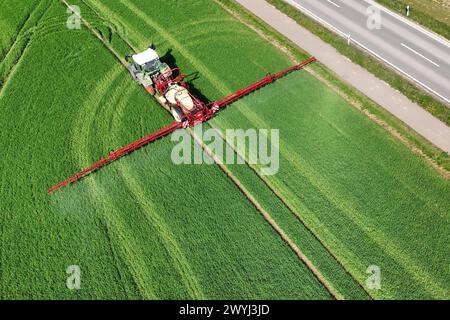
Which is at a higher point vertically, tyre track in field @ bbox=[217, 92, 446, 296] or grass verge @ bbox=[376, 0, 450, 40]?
grass verge @ bbox=[376, 0, 450, 40]

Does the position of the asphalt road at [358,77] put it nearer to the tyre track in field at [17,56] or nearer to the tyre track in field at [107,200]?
the tyre track in field at [107,200]

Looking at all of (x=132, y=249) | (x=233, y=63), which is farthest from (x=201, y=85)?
(x=132, y=249)

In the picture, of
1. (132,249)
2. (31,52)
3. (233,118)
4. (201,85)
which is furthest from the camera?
(31,52)

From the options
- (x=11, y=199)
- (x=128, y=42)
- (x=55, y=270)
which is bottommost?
(x=55, y=270)

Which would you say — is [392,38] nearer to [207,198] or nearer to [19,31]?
[207,198]

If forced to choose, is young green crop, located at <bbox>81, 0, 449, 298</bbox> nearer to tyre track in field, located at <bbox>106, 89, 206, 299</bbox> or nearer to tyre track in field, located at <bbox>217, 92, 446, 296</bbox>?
tyre track in field, located at <bbox>217, 92, 446, 296</bbox>

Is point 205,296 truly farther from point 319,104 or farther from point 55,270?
point 319,104

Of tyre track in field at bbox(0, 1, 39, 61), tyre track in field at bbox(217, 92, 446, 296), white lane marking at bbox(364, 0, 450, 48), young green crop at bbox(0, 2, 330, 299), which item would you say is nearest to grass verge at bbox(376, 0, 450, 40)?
white lane marking at bbox(364, 0, 450, 48)
